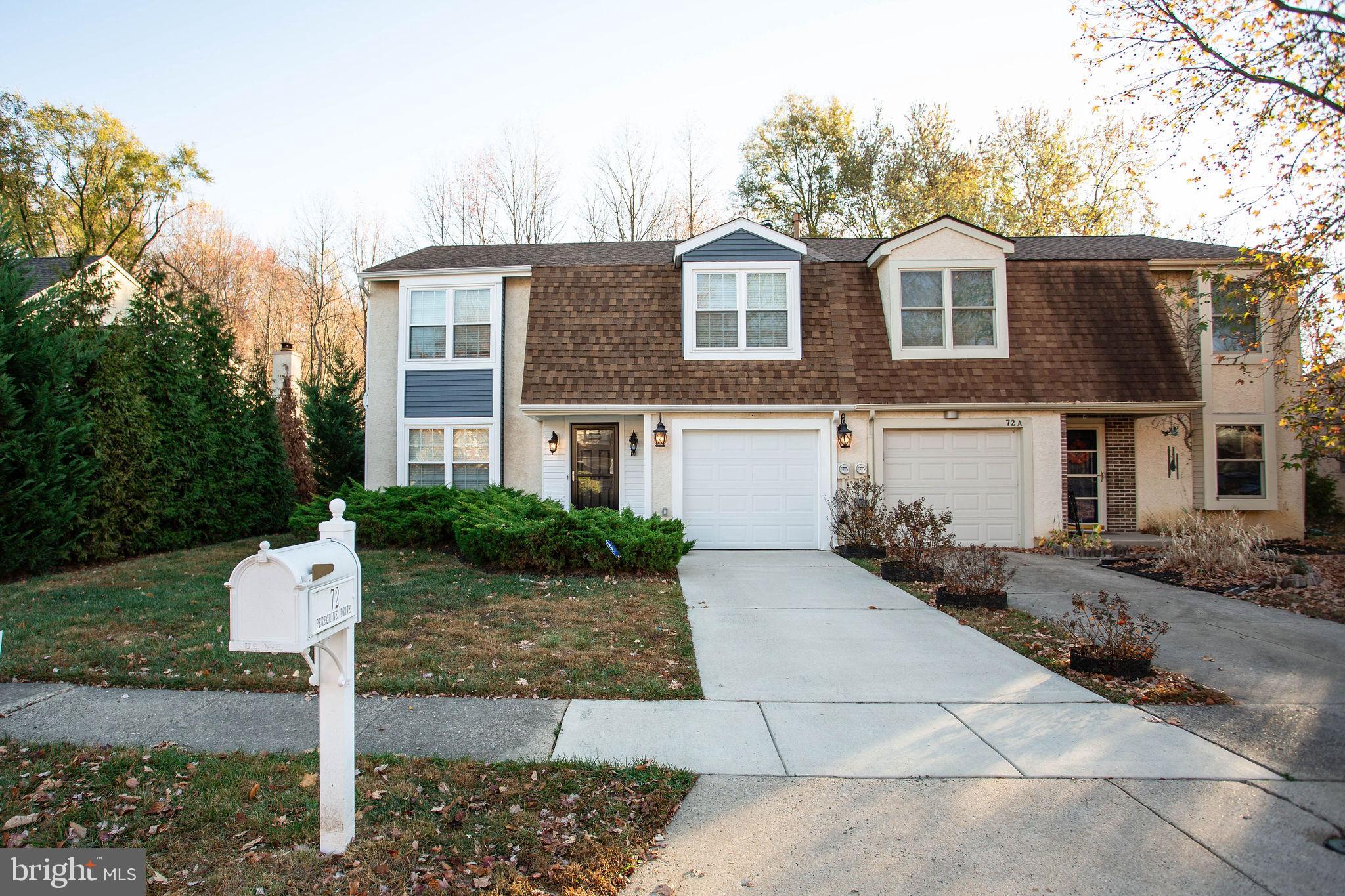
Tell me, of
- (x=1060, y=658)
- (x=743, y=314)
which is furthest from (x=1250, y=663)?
(x=743, y=314)

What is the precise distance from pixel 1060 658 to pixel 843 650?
5.74ft

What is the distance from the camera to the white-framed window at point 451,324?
1332 cm

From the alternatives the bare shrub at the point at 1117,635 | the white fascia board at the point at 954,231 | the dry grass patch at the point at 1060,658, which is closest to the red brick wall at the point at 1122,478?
the white fascia board at the point at 954,231

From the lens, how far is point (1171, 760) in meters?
3.76

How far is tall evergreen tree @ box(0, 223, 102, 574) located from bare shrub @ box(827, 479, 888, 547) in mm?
11094

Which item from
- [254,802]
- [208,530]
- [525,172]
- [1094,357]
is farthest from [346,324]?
[254,802]

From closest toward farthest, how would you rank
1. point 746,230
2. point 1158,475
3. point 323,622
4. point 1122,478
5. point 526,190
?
point 323,622 < point 746,230 < point 1158,475 < point 1122,478 < point 526,190

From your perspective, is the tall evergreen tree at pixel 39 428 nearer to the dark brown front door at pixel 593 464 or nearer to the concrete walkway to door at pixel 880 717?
the dark brown front door at pixel 593 464

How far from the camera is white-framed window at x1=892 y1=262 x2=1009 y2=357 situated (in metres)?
12.5

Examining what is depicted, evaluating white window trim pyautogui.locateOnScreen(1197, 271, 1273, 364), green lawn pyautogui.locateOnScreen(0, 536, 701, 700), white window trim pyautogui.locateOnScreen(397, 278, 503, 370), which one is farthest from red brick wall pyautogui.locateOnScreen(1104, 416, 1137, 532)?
white window trim pyautogui.locateOnScreen(397, 278, 503, 370)

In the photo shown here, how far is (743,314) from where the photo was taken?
12.5m

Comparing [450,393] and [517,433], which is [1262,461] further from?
[450,393]

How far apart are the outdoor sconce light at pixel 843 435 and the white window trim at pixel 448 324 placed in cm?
656

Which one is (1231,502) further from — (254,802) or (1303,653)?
(254,802)
